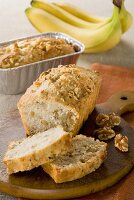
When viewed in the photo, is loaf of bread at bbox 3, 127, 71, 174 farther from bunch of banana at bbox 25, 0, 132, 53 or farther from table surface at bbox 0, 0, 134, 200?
bunch of banana at bbox 25, 0, 132, 53

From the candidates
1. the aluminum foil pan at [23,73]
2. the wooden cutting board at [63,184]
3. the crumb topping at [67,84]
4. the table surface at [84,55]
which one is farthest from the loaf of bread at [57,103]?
the aluminum foil pan at [23,73]

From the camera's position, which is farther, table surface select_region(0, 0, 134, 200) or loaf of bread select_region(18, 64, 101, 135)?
table surface select_region(0, 0, 134, 200)

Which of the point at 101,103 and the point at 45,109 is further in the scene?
the point at 101,103

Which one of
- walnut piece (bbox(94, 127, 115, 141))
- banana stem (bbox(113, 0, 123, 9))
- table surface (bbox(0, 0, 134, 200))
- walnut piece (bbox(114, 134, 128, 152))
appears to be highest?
banana stem (bbox(113, 0, 123, 9))

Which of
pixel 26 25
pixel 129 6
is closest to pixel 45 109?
pixel 26 25

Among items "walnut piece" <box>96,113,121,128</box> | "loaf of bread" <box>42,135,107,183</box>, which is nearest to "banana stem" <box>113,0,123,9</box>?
"walnut piece" <box>96,113,121,128</box>

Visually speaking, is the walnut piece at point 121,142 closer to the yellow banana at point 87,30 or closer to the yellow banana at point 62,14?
the yellow banana at point 87,30

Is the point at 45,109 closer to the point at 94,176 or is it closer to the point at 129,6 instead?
the point at 94,176
